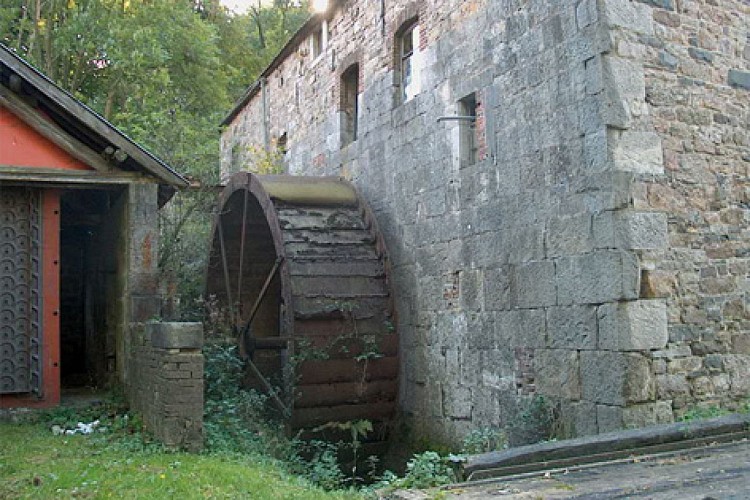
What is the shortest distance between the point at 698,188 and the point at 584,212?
1.04 metres

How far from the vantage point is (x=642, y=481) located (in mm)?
4215

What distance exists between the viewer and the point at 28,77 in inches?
286

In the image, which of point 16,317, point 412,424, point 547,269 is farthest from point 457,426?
point 16,317

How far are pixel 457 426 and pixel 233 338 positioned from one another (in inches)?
158

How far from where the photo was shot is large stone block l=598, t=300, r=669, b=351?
5746 mm

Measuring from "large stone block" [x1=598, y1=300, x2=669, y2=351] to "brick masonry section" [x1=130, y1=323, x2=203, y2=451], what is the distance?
125 inches

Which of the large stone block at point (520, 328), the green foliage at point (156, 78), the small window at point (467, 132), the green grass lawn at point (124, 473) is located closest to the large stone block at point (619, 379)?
the large stone block at point (520, 328)

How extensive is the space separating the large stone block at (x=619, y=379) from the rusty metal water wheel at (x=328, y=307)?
10.5ft

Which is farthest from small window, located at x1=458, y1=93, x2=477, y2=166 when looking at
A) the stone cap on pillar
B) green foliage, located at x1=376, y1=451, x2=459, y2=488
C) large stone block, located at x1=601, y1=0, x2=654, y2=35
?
green foliage, located at x1=376, y1=451, x2=459, y2=488

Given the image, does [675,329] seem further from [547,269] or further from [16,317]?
[16,317]

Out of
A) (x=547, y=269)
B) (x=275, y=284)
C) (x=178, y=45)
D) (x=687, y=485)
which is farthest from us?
(x=178, y=45)

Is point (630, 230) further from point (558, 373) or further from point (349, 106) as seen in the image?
point (349, 106)

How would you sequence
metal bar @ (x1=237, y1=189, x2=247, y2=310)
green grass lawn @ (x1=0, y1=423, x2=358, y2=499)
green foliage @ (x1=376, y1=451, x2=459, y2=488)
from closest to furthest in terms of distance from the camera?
green foliage @ (x1=376, y1=451, x2=459, y2=488)
green grass lawn @ (x1=0, y1=423, x2=358, y2=499)
metal bar @ (x1=237, y1=189, x2=247, y2=310)

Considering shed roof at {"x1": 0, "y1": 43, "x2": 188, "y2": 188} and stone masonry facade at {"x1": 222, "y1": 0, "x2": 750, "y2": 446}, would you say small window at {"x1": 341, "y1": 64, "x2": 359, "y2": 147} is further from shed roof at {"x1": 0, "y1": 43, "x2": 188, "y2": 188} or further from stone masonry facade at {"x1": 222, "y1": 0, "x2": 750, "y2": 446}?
shed roof at {"x1": 0, "y1": 43, "x2": 188, "y2": 188}
